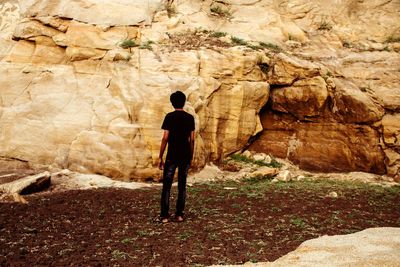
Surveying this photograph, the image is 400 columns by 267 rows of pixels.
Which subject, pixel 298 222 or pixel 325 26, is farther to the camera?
pixel 325 26

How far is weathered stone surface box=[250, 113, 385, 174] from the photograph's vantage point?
37.3 ft

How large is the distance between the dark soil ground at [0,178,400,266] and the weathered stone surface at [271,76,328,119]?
3.49 meters

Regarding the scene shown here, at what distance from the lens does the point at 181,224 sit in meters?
5.86

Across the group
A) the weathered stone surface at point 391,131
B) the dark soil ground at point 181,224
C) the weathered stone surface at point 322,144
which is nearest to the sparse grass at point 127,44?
the dark soil ground at point 181,224

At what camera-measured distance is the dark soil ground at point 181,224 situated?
456 cm

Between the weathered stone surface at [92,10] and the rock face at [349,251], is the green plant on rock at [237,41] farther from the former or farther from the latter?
the rock face at [349,251]

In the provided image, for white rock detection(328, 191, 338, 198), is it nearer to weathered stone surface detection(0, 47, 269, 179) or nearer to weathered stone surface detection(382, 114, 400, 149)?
weathered stone surface detection(0, 47, 269, 179)

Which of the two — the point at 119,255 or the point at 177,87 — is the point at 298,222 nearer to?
the point at 119,255

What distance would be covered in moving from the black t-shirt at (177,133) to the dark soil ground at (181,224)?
3.15ft

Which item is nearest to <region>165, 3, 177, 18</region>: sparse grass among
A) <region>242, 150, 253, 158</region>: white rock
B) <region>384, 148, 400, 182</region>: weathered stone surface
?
<region>242, 150, 253, 158</region>: white rock

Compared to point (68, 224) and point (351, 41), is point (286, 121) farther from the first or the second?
point (68, 224)

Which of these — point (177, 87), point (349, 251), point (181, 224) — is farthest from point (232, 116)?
point (349, 251)

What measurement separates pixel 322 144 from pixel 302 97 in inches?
56.0

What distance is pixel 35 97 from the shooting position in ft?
33.1
